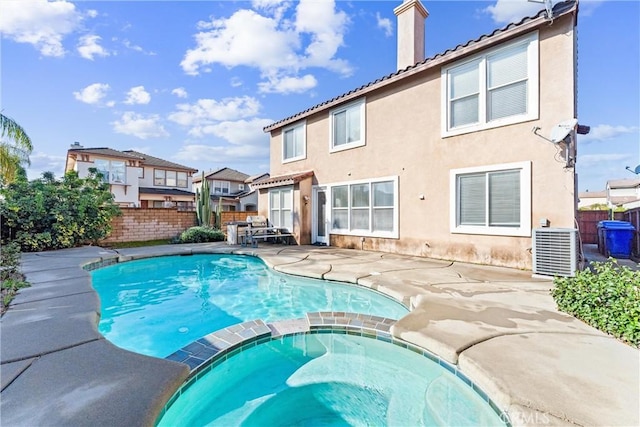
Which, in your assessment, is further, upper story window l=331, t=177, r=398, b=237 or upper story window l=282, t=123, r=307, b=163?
upper story window l=282, t=123, r=307, b=163

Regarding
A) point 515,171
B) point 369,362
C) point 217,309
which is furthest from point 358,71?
point 369,362

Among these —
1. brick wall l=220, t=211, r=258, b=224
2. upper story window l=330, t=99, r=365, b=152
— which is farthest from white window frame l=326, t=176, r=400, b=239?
brick wall l=220, t=211, r=258, b=224

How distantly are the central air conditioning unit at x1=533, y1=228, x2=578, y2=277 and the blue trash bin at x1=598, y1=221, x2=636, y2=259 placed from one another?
16.4 feet

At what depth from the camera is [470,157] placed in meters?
8.67

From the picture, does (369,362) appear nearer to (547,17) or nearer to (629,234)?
(547,17)

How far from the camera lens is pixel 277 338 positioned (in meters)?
4.19

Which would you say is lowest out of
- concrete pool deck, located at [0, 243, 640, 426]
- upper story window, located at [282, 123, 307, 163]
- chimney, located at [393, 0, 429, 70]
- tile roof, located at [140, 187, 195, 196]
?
concrete pool deck, located at [0, 243, 640, 426]

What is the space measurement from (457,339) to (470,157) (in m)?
6.75

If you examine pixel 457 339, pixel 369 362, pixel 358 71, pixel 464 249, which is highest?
pixel 358 71

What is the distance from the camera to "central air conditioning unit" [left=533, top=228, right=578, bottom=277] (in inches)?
252

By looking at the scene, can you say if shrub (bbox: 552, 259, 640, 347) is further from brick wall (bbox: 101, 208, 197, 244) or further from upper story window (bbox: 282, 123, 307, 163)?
brick wall (bbox: 101, 208, 197, 244)

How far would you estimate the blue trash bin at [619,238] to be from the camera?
938cm

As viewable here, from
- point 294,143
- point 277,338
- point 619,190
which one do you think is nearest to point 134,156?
point 294,143

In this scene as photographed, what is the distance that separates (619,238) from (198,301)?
13.3m
